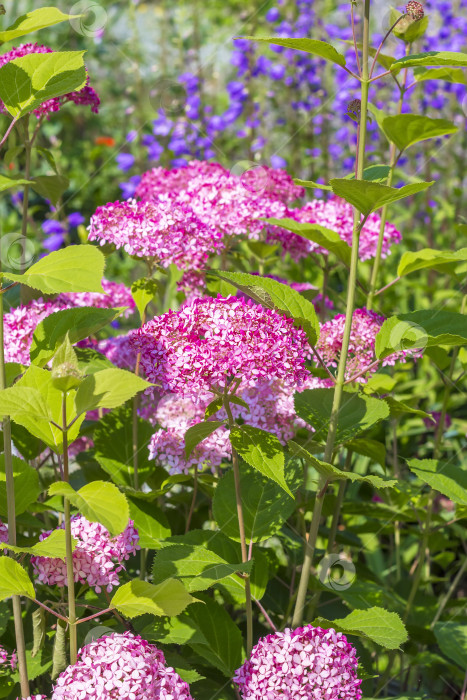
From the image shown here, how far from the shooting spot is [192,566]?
1260mm

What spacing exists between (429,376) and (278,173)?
1.80 m

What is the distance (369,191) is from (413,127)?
0.22 m

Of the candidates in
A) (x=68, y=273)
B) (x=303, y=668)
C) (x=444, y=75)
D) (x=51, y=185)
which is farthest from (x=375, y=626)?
(x=51, y=185)

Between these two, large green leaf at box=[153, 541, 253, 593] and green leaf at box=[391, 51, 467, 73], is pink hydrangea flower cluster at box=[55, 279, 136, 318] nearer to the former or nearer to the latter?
large green leaf at box=[153, 541, 253, 593]

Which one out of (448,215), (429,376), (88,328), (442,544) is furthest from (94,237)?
(448,215)

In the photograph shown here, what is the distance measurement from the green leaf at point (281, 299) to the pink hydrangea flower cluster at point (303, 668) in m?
0.48

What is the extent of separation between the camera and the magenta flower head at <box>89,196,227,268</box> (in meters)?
1.52

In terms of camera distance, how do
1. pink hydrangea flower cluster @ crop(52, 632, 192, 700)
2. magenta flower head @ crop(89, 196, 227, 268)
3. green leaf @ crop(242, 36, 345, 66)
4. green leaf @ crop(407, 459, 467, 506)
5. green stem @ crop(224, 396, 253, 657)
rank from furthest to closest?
magenta flower head @ crop(89, 196, 227, 268)
green leaf @ crop(407, 459, 467, 506)
green stem @ crop(224, 396, 253, 657)
green leaf @ crop(242, 36, 345, 66)
pink hydrangea flower cluster @ crop(52, 632, 192, 700)

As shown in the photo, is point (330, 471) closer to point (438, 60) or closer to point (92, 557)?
point (92, 557)

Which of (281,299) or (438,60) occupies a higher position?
(438,60)

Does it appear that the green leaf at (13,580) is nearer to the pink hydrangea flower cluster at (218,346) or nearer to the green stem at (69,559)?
the green stem at (69,559)

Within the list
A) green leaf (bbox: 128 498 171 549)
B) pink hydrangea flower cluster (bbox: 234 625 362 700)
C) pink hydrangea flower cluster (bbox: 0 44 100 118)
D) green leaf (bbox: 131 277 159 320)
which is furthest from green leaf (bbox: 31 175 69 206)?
pink hydrangea flower cluster (bbox: 234 625 362 700)

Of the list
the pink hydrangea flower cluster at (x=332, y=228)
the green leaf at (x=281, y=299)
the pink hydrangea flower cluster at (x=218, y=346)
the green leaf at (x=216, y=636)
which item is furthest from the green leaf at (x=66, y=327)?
the pink hydrangea flower cluster at (x=332, y=228)

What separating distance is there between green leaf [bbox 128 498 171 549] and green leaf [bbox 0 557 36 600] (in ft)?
1.22
